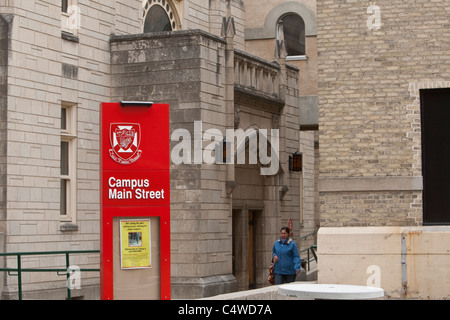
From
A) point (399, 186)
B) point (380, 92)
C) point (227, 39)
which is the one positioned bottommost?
point (399, 186)

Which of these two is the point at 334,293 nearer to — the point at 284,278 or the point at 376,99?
the point at 376,99

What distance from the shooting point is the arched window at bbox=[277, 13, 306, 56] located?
29922mm

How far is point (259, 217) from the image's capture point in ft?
85.5

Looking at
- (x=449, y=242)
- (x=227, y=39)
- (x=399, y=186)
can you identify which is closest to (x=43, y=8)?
(x=227, y=39)

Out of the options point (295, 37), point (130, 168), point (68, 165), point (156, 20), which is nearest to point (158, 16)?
point (156, 20)

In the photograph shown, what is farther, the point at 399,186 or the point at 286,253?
the point at 286,253

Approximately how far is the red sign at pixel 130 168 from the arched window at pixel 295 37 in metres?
17.8

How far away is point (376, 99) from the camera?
57.2ft

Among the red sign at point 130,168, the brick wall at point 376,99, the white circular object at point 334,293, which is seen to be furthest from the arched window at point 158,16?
the white circular object at point 334,293

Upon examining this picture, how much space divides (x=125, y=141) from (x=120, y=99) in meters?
9.75

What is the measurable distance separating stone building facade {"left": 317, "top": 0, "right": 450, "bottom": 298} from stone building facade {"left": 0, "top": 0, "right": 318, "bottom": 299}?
4.40m
